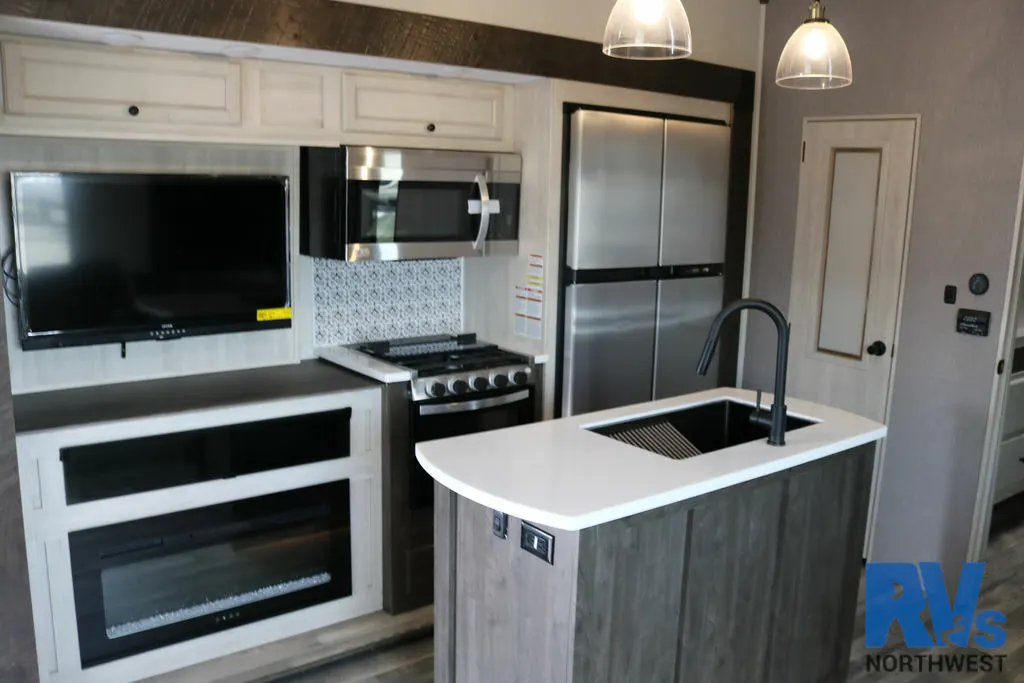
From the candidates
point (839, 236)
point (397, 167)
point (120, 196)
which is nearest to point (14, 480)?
point (120, 196)

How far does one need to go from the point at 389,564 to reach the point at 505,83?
81.9 inches

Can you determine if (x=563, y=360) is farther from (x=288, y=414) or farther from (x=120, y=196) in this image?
(x=120, y=196)

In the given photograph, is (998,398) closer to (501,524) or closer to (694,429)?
(694,429)

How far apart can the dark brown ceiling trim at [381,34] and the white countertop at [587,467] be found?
1471mm

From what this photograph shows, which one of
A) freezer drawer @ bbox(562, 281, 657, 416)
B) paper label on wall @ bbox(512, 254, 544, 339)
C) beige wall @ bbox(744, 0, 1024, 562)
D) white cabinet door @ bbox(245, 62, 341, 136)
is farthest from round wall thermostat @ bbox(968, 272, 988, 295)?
white cabinet door @ bbox(245, 62, 341, 136)

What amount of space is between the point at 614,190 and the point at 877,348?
142cm

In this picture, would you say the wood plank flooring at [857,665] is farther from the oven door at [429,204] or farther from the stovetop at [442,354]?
the oven door at [429,204]

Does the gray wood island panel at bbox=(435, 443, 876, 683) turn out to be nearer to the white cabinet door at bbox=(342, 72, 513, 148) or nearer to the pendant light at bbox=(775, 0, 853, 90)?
the pendant light at bbox=(775, 0, 853, 90)

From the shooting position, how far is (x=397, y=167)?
3.26 m

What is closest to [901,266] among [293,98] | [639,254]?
[639,254]

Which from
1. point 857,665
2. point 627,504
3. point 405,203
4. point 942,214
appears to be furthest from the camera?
point 942,214

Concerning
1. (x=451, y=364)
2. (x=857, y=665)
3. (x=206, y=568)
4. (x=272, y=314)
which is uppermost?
(x=272, y=314)

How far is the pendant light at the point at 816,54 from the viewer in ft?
7.86

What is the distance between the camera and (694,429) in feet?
9.84
